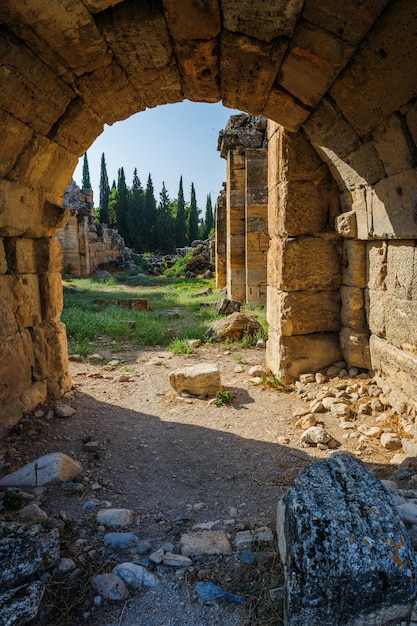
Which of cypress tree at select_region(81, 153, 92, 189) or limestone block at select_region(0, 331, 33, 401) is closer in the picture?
limestone block at select_region(0, 331, 33, 401)

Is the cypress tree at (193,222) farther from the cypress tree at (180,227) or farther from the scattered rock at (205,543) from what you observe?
the scattered rock at (205,543)

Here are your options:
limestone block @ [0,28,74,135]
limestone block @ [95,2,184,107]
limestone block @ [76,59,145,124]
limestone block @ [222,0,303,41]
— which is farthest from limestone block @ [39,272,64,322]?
limestone block @ [222,0,303,41]

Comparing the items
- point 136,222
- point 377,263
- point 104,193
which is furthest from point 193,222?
point 377,263

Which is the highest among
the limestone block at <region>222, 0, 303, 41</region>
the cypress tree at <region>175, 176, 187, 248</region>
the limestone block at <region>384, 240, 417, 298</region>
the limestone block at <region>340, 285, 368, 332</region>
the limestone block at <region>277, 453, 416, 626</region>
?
the cypress tree at <region>175, 176, 187, 248</region>

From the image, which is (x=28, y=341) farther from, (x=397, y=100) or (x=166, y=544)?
(x=397, y=100)

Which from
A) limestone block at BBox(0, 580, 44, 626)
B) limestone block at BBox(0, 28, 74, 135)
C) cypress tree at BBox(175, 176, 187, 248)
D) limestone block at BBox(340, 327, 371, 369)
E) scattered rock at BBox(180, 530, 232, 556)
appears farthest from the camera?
cypress tree at BBox(175, 176, 187, 248)

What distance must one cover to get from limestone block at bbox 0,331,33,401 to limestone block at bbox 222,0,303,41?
327 cm

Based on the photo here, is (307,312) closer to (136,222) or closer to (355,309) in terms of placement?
(355,309)

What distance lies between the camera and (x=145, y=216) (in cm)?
3881

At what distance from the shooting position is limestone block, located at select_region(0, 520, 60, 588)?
190cm

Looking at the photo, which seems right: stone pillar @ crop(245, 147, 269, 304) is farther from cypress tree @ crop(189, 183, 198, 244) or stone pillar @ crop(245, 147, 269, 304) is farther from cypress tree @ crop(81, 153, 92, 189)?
cypress tree @ crop(81, 153, 92, 189)

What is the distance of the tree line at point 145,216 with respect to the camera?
3781 cm

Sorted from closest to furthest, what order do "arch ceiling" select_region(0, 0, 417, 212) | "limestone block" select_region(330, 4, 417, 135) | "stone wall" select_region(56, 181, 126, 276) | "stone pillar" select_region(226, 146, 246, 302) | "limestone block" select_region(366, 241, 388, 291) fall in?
"limestone block" select_region(330, 4, 417, 135)
"arch ceiling" select_region(0, 0, 417, 212)
"limestone block" select_region(366, 241, 388, 291)
"stone pillar" select_region(226, 146, 246, 302)
"stone wall" select_region(56, 181, 126, 276)

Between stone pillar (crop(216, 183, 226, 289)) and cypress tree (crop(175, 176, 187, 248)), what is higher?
cypress tree (crop(175, 176, 187, 248))
